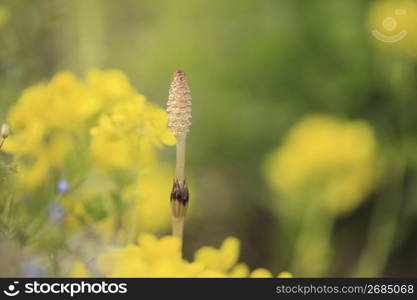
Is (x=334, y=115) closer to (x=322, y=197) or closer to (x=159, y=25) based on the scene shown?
(x=322, y=197)

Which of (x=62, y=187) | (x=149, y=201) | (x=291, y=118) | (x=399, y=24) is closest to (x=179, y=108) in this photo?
(x=62, y=187)

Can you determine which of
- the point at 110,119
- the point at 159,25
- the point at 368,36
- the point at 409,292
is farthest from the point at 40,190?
the point at 159,25

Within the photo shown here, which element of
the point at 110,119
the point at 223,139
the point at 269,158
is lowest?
the point at 110,119

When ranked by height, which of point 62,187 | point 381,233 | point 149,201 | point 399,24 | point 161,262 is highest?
point 399,24

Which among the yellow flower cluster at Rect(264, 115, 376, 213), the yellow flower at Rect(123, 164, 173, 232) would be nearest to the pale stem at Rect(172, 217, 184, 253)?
the yellow flower at Rect(123, 164, 173, 232)

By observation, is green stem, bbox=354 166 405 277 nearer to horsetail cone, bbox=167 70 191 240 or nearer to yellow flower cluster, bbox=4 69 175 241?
yellow flower cluster, bbox=4 69 175 241

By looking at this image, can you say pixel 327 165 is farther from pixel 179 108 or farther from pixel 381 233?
pixel 179 108
